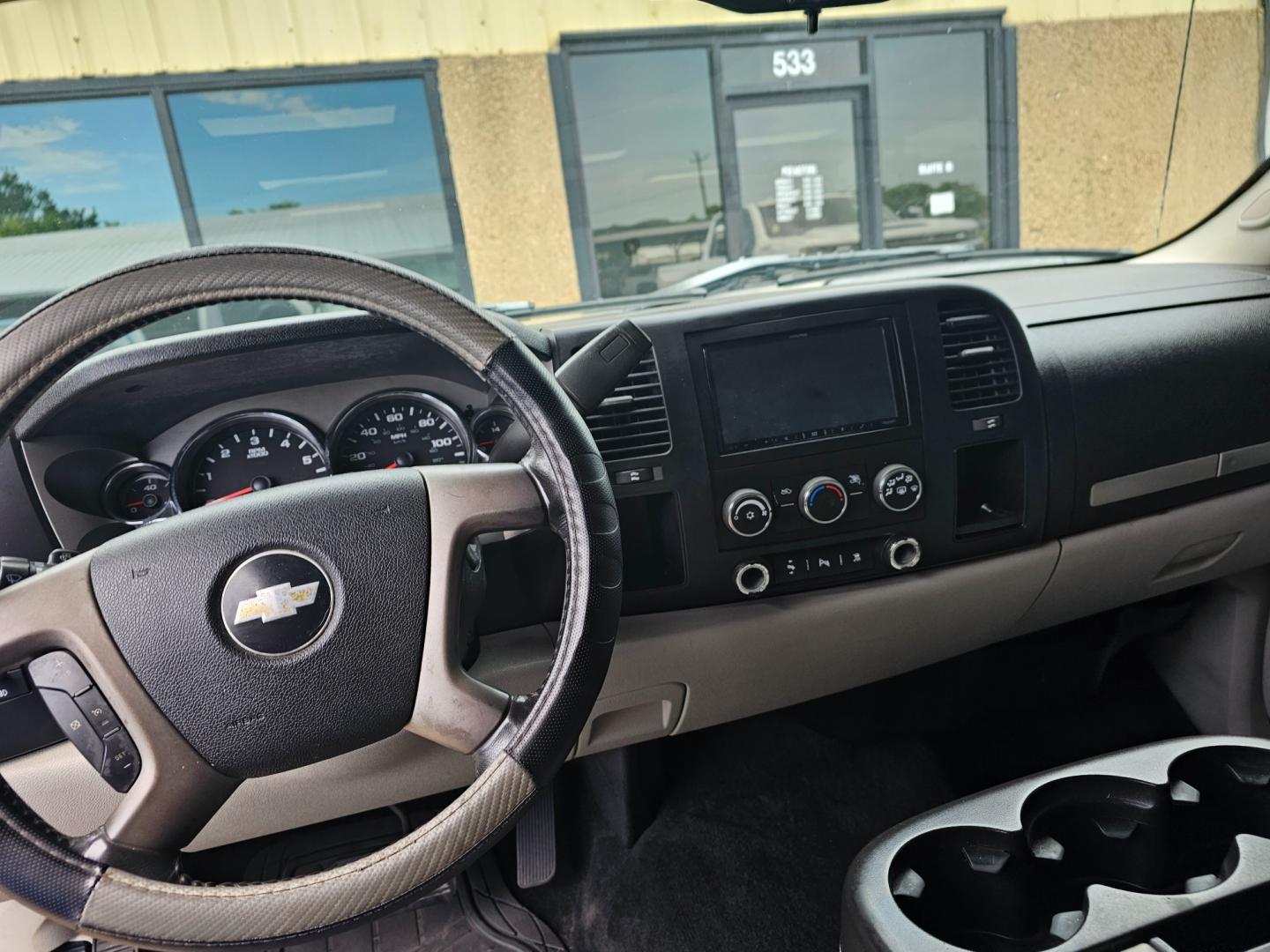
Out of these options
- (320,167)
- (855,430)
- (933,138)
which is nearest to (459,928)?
(855,430)

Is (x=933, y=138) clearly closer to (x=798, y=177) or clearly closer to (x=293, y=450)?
(x=798, y=177)

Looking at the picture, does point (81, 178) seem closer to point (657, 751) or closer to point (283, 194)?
point (283, 194)

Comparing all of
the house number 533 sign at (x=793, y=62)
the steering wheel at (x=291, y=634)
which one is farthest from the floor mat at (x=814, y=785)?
the house number 533 sign at (x=793, y=62)

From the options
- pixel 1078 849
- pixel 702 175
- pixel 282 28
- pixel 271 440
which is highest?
pixel 282 28

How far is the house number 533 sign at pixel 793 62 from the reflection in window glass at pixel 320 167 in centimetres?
72

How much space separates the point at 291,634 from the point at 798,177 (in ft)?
4.63

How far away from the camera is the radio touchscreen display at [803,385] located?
4.66 ft

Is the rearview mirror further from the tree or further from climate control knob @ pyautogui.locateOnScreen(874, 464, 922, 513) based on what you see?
the tree

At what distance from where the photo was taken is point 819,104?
1.86 metres

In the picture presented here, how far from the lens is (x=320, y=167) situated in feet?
4.97

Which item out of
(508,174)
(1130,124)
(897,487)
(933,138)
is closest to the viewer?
(897,487)

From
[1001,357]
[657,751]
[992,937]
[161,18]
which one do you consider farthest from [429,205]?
[992,937]

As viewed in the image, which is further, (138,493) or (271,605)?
(138,493)

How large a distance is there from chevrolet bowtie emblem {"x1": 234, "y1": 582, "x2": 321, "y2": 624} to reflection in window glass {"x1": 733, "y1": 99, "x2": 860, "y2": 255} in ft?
4.05
